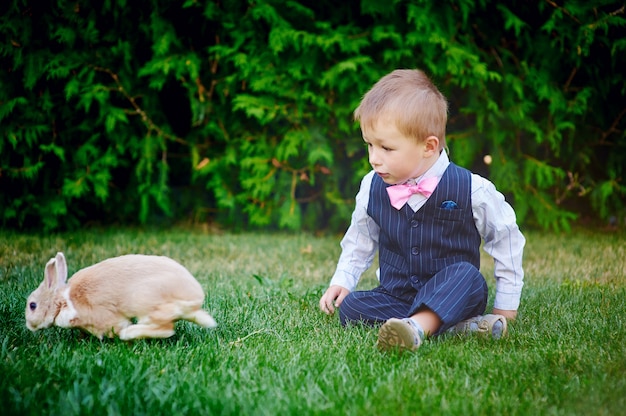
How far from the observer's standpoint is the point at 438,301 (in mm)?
2762

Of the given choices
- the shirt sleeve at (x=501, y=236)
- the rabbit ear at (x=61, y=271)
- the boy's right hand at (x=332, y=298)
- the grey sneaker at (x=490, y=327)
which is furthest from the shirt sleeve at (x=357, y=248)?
the rabbit ear at (x=61, y=271)

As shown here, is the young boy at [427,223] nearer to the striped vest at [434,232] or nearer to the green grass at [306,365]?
the striped vest at [434,232]

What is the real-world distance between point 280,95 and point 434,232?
2.93m

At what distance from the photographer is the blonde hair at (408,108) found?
9.42ft

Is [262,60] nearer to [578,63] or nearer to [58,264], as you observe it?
[578,63]

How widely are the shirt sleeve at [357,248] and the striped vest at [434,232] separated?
0.62 ft

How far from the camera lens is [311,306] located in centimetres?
346

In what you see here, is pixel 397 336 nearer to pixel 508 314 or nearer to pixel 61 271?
pixel 508 314

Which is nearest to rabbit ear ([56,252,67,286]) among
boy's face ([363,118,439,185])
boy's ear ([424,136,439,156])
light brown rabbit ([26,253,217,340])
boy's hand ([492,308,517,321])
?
light brown rabbit ([26,253,217,340])

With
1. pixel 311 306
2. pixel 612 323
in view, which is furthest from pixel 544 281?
pixel 311 306

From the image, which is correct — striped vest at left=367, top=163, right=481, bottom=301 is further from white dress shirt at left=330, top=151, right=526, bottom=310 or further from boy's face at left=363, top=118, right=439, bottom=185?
boy's face at left=363, top=118, right=439, bottom=185

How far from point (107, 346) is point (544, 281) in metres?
2.74

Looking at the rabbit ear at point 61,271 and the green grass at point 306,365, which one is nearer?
the green grass at point 306,365

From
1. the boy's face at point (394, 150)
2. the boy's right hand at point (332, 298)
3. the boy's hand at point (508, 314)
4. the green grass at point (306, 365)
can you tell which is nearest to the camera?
the green grass at point (306, 365)
